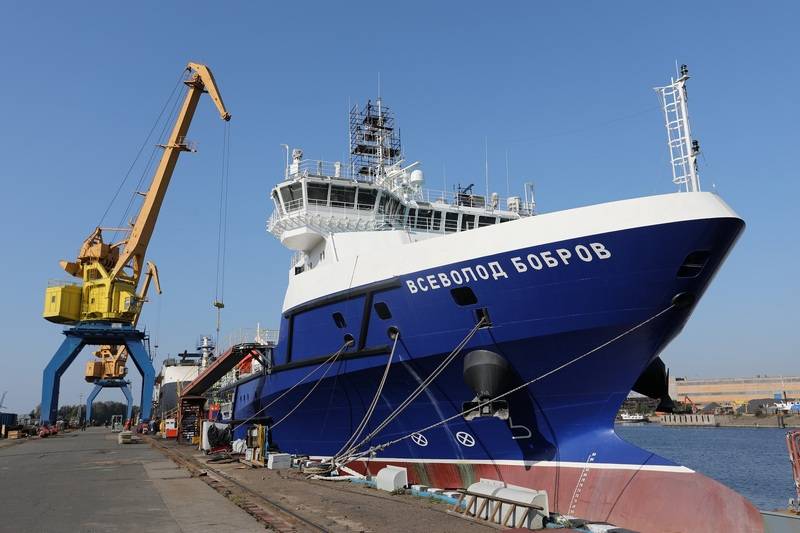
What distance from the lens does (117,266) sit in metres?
Result: 38.7

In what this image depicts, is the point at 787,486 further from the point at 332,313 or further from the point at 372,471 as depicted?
the point at 332,313

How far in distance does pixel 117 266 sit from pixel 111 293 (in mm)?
1803

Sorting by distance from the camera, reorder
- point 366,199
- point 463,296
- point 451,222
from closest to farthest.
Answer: point 463,296 < point 366,199 < point 451,222

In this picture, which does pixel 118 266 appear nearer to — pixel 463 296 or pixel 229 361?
pixel 229 361

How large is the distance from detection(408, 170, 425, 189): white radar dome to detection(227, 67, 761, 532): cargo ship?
5.18m

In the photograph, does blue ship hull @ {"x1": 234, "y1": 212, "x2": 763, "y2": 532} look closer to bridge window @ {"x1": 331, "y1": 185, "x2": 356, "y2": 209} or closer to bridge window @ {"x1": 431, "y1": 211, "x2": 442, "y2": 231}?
bridge window @ {"x1": 331, "y1": 185, "x2": 356, "y2": 209}

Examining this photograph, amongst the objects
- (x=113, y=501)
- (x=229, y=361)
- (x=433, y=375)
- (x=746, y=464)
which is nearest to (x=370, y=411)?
(x=433, y=375)

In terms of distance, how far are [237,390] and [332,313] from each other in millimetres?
9871

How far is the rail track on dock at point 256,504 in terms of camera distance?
8.55 m

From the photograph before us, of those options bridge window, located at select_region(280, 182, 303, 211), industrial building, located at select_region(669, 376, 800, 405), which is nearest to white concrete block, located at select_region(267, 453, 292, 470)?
bridge window, located at select_region(280, 182, 303, 211)

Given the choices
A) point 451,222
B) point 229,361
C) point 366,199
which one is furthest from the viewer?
point 229,361

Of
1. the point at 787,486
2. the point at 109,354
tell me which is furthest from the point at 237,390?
the point at 109,354

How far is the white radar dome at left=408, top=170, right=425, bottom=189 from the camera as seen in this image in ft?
56.7

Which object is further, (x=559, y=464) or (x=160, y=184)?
(x=160, y=184)
